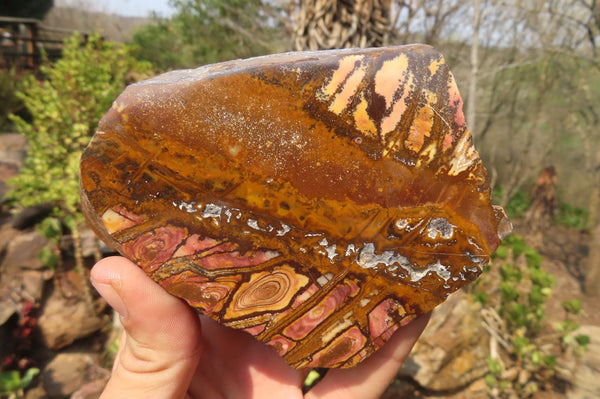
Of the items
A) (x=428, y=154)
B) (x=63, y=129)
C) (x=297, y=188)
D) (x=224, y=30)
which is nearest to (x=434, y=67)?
(x=428, y=154)

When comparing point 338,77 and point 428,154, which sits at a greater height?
point 338,77

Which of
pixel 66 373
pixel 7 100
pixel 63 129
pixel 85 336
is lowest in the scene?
pixel 66 373

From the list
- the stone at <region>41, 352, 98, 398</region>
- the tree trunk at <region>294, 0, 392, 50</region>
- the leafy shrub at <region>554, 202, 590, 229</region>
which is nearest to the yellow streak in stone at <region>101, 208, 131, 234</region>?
the tree trunk at <region>294, 0, 392, 50</region>

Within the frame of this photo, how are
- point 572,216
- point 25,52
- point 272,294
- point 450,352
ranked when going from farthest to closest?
point 25,52
point 572,216
point 450,352
point 272,294

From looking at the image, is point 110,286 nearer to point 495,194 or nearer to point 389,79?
point 389,79

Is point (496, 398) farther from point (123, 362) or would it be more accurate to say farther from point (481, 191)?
point (123, 362)

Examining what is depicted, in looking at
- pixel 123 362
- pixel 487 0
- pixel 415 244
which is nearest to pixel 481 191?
pixel 415 244
